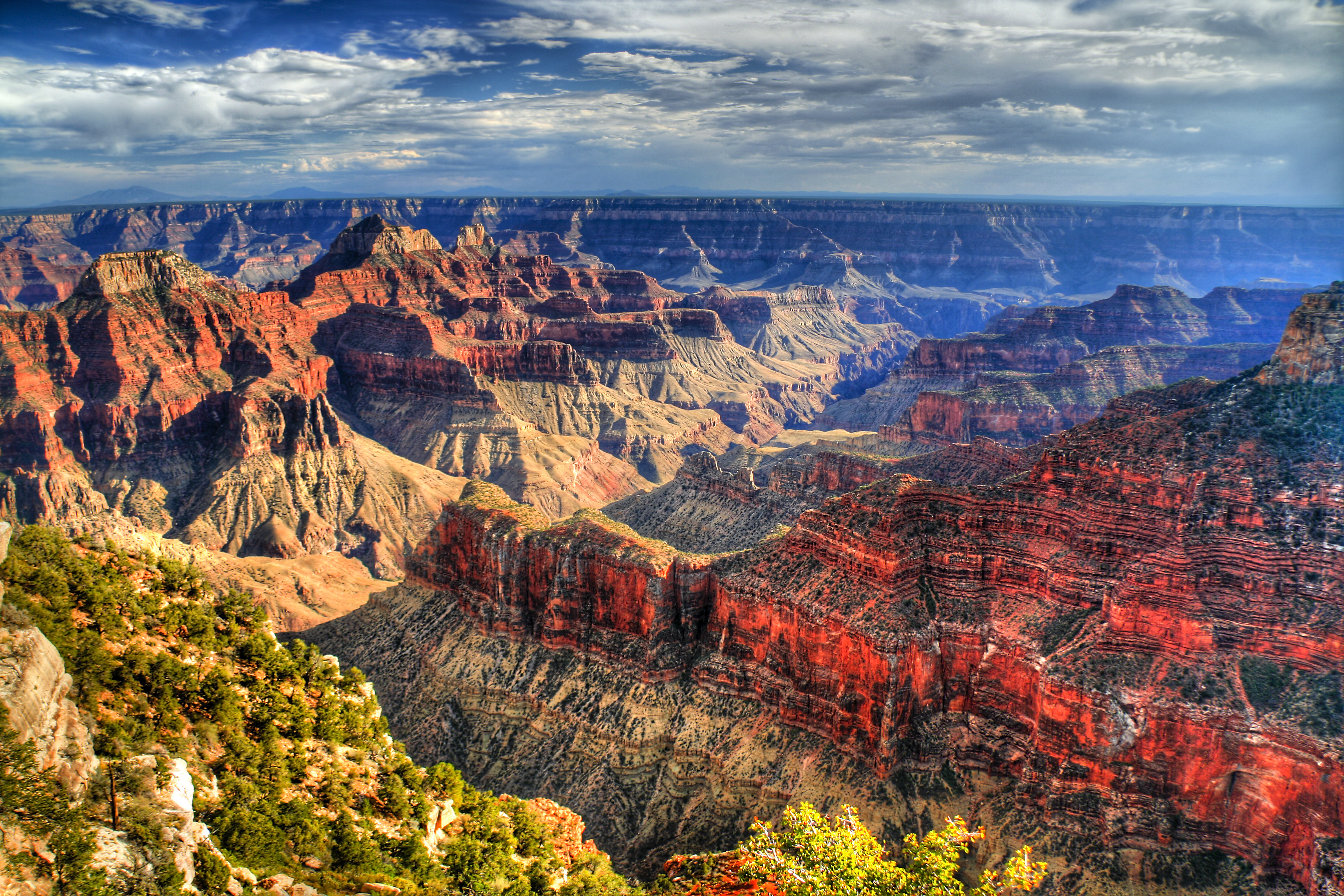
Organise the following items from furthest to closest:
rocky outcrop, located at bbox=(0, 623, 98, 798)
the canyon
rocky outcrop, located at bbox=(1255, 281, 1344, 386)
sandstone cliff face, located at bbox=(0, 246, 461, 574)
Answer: the canyon → sandstone cliff face, located at bbox=(0, 246, 461, 574) → rocky outcrop, located at bbox=(1255, 281, 1344, 386) → rocky outcrop, located at bbox=(0, 623, 98, 798)

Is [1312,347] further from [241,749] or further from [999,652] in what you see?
[241,749]

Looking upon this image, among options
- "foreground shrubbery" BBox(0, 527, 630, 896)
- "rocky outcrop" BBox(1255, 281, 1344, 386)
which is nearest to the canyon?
"foreground shrubbery" BBox(0, 527, 630, 896)

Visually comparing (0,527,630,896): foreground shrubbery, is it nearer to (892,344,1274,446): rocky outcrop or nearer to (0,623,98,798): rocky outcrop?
(0,623,98,798): rocky outcrop

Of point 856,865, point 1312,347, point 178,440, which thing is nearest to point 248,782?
point 856,865

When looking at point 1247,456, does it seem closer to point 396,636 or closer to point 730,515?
point 730,515

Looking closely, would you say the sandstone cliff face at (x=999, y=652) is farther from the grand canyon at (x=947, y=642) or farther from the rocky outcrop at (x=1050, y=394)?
the rocky outcrop at (x=1050, y=394)

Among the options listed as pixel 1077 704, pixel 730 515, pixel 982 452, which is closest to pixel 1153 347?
pixel 982 452
